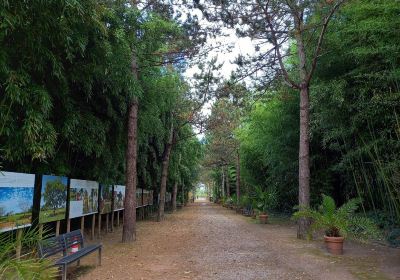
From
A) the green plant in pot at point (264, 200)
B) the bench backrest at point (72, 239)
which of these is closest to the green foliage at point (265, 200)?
the green plant in pot at point (264, 200)

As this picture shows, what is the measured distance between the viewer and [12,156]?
18.3 ft

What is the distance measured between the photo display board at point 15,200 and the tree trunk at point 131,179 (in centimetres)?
394

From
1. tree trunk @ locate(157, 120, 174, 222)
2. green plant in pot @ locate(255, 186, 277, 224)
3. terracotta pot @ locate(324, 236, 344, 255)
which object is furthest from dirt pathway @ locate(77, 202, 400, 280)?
tree trunk @ locate(157, 120, 174, 222)

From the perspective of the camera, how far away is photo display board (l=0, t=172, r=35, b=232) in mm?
5586

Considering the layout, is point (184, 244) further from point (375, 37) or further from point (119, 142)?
point (375, 37)

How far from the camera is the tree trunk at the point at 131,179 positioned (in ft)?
33.3

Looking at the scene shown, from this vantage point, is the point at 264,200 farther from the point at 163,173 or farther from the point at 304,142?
the point at 304,142

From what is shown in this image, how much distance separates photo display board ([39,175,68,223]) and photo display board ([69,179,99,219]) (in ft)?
1.30

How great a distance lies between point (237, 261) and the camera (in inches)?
285

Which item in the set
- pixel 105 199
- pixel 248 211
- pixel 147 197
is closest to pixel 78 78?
pixel 105 199

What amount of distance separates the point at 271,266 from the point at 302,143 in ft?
15.6

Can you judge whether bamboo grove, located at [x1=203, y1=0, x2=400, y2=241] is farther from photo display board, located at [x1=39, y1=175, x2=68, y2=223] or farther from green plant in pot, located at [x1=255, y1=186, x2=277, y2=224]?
photo display board, located at [x1=39, y1=175, x2=68, y2=223]

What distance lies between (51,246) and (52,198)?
2.10m

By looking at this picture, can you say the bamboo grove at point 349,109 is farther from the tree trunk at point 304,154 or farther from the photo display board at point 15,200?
the photo display board at point 15,200
